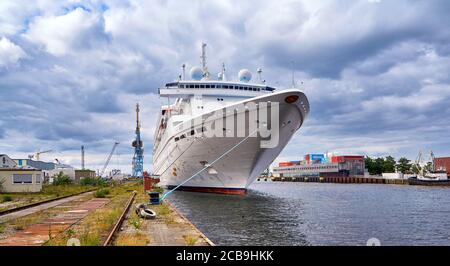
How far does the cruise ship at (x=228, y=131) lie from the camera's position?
A: 84.3 feet

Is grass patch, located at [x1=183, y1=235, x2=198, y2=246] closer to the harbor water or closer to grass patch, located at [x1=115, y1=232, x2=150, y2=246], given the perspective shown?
grass patch, located at [x1=115, y1=232, x2=150, y2=246]

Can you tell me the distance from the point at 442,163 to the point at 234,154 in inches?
3708

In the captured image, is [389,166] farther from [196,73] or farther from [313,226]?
[313,226]

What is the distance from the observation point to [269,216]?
22.5 m

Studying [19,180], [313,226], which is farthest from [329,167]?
[313,226]

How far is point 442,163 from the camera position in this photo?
341 ft

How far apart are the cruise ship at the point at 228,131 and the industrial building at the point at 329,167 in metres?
98.7

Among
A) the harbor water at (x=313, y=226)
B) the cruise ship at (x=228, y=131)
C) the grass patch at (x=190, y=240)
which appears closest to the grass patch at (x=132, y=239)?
the grass patch at (x=190, y=240)

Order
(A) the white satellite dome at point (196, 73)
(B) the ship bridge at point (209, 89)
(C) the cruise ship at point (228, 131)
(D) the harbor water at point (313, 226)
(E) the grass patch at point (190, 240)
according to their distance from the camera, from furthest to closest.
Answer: (A) the white satellite dome at point (196, 73) < (B) the ship bridge at point (209, 89) < (C) the cruise ship at point (228, 131) < (D) the harbor water at point (313, 226) < (E) the grass patch at point (190, 240)

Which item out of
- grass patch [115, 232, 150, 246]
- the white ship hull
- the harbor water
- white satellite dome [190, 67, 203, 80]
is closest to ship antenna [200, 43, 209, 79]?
white satellite dome [190, 67, 203, 80]

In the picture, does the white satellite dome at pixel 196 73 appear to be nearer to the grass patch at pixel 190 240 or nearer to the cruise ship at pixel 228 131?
the cruise ship at pixel 228 131
